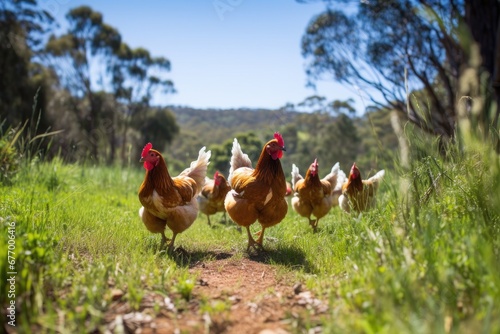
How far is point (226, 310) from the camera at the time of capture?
237 centimetres

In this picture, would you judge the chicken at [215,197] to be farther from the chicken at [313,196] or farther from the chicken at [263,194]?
the chicken at [263,194]

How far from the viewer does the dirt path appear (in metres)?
2.12

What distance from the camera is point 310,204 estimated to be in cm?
602

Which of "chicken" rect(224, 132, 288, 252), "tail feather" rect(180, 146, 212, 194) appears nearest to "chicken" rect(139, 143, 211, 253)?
"chicken" rect(224, 132, 288, 252)

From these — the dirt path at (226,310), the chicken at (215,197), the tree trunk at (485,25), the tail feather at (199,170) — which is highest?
the tree trunk at (485,25)

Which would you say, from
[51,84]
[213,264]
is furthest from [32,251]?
[51,84]

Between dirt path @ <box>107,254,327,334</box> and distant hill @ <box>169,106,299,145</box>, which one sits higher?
distant hill @ <box>169,106,299,145</box>

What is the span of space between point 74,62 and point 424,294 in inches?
1264

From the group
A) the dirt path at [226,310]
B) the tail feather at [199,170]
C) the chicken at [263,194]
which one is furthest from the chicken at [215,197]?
the dirt path at [226,310]

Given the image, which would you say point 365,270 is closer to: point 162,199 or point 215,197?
point 162,199

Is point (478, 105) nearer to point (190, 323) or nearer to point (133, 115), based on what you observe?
point (190, 323)

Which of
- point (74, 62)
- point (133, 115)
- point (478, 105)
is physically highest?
point (74, 62)

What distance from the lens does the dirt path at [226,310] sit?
6.95ft

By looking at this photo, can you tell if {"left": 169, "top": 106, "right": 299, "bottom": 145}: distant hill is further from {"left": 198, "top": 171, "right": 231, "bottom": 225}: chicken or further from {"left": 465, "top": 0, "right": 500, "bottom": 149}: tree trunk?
{"left": 198, "top": 171, "right": 231, "bottom": 225}: chicken
